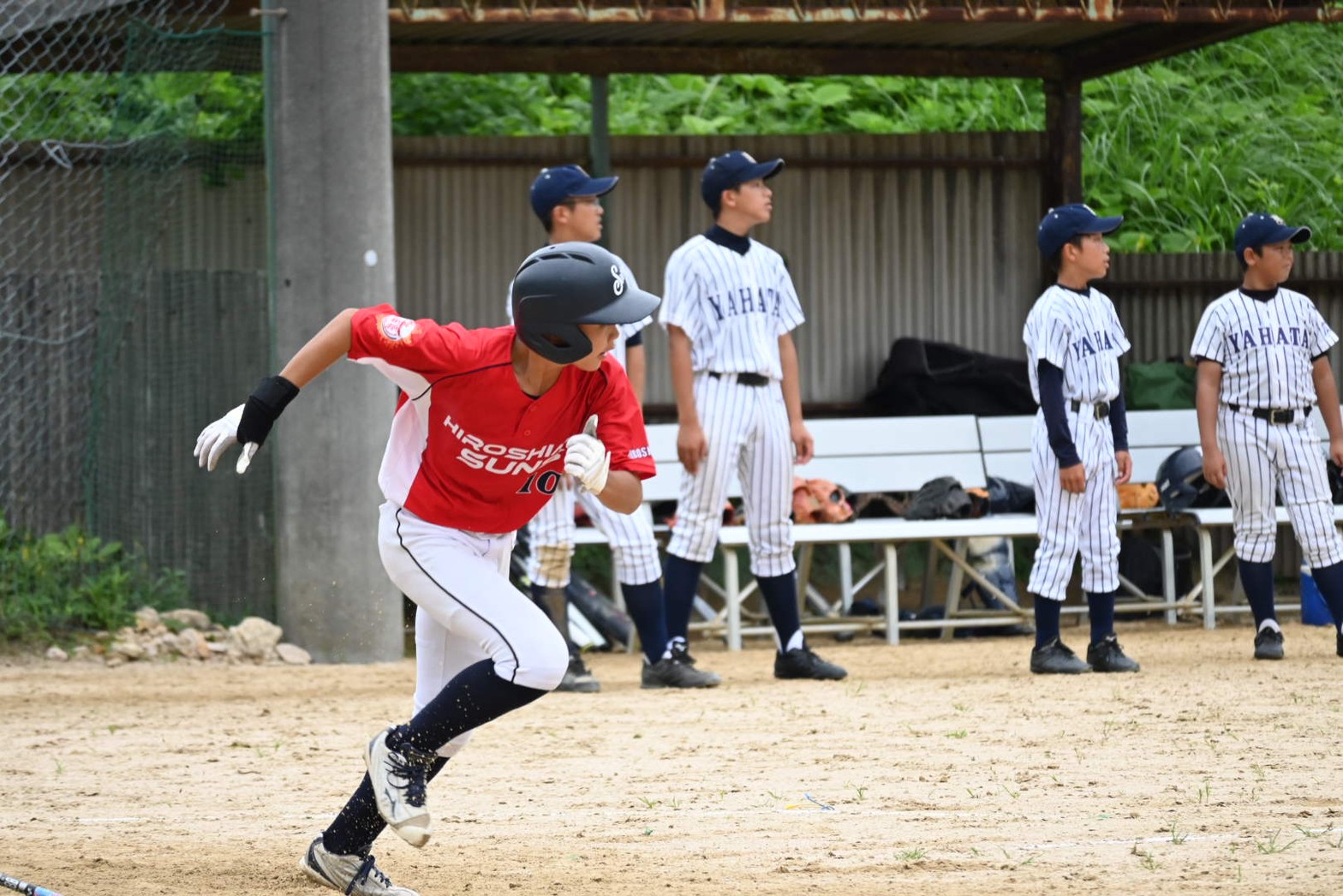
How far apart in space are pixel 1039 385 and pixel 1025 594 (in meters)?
4.42

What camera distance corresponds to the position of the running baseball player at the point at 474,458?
423 cm

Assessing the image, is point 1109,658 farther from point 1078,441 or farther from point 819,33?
point 819,33

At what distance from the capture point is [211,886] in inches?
174

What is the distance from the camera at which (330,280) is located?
373 inches

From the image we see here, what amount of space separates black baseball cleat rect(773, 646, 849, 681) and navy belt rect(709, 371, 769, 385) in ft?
4.26

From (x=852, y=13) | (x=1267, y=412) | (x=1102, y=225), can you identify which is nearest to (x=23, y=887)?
(x=1102, y=225)

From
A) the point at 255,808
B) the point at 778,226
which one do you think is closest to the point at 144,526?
the point at 255,808

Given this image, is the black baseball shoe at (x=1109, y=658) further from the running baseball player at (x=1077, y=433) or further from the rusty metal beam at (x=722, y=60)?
the rusty metal beam at (x=722, y=60)

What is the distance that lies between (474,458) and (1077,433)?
186 inches

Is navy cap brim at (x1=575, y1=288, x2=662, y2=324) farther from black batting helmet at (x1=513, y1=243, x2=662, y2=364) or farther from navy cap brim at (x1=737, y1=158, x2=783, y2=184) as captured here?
navy cap brim at (x1=737, y1=158, x2=783, y2=184)

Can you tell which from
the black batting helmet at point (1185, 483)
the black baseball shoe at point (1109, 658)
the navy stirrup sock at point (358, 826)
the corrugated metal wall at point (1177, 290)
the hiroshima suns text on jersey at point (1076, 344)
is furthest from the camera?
the corrugated metal wall at point (1177, 290)

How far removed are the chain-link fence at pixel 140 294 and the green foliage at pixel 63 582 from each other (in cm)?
10

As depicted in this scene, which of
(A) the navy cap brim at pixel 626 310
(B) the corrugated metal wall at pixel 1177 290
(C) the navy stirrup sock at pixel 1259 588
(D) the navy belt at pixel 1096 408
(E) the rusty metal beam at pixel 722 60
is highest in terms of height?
(E) the rusty metal beam at pixel 722 60

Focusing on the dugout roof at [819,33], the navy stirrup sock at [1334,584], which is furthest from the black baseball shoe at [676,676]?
the dugout roof at [819,33]
